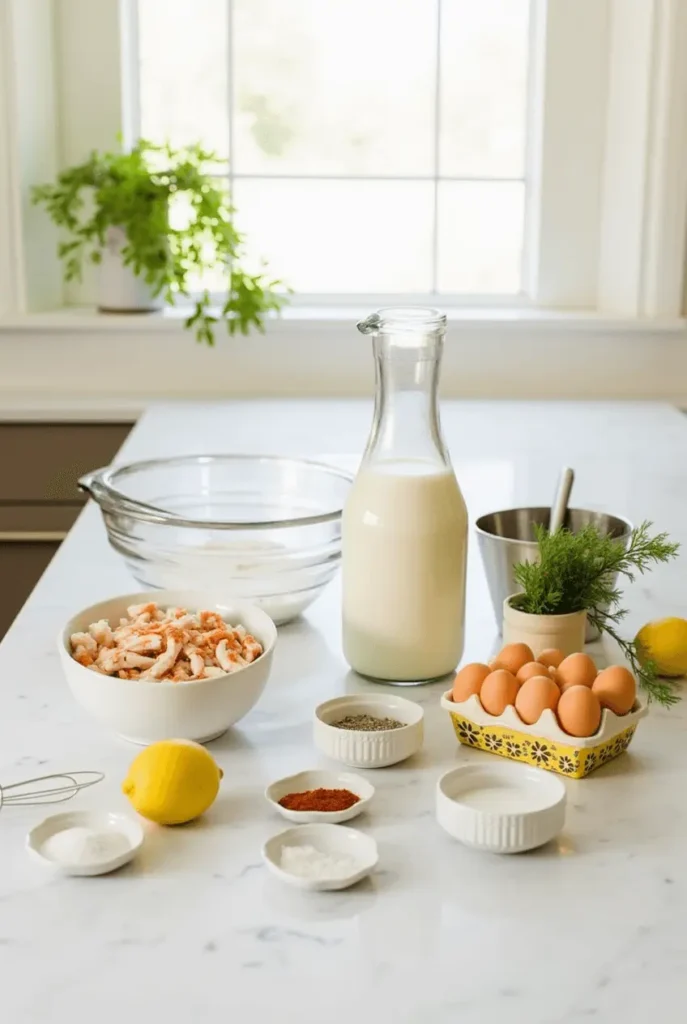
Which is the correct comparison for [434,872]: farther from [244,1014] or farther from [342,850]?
[244,1014]

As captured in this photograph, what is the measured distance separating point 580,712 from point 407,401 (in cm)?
31

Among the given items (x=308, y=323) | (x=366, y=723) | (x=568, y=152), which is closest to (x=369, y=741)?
(x=366, y=723)

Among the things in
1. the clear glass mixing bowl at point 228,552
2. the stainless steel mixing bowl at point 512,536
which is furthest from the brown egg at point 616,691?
the clear glass mixing bowl at point 228,552

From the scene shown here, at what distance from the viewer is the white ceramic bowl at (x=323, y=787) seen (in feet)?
2.90

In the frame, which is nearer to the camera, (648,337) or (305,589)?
(305,589)

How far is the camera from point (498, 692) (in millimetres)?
987

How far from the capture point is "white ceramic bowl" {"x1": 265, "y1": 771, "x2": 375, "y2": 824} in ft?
2.90

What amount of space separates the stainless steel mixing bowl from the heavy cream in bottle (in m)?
0.08

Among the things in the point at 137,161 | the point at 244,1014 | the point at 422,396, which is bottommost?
the point at 244,1014

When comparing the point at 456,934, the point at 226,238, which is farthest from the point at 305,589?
the point at 226,238

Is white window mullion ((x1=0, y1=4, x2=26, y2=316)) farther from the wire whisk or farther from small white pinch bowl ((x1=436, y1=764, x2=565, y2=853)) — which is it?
small white pinch bowl ((x1=436, y1=764, x2=565, y2=853))

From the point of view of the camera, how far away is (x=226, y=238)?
9.24ft

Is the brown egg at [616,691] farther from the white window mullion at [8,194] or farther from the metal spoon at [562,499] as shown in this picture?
the white window mullion at [8,194]

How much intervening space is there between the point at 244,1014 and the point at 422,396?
570mm
